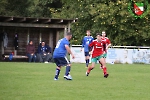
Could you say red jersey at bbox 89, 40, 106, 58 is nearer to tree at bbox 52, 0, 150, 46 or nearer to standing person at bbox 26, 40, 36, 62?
standing person at bbox 26, 40, 36, 62

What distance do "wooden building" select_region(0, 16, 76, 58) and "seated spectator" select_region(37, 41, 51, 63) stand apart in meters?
1.59

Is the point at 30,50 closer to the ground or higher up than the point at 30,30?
closer to the ground

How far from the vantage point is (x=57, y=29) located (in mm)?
40625

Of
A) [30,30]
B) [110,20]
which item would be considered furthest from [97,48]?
[110,20]

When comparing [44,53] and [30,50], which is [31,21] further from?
[44,53]

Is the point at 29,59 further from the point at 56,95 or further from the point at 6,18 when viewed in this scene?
the point at 56,95

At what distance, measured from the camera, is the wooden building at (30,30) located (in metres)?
38.2

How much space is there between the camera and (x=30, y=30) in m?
40.3

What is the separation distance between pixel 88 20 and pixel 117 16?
4.03 metres

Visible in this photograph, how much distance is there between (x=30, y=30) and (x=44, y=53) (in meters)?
2.64

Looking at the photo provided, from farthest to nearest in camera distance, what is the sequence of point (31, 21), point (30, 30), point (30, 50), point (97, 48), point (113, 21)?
point (113, 21), point (30, 30), point (31, 21), point (30, 50), point (97, 48)

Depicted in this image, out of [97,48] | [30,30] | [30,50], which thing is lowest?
[30,50]

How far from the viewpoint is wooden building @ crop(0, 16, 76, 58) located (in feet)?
125

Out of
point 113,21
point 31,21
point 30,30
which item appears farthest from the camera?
point 113,21
